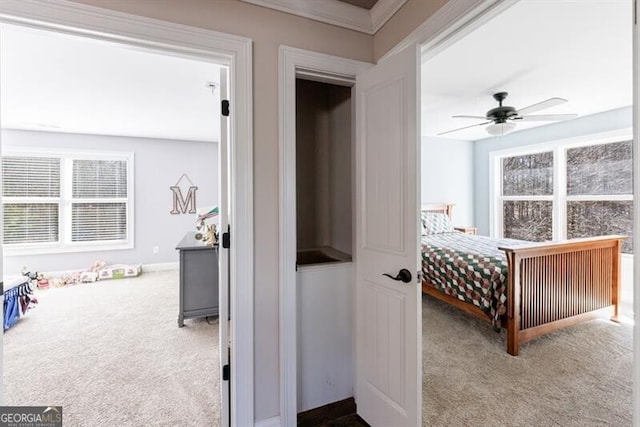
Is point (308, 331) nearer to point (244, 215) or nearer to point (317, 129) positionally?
point (244, 215)

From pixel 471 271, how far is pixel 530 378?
96 centimetres

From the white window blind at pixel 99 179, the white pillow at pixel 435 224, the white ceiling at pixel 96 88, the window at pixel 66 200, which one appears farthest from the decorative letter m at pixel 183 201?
the white pillow at pixel 435 224

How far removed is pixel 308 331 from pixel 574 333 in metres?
2.80

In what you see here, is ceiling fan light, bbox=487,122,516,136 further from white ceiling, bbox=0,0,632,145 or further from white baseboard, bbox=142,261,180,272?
white baseboard, bbox=142,261,180,272

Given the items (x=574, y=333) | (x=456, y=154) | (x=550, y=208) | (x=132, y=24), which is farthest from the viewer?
(x=456, y=154)

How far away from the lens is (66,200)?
4.89 metres

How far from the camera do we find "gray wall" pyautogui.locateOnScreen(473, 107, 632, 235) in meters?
3.90

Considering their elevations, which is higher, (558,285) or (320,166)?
(320,166)

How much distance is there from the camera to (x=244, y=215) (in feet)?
5.00

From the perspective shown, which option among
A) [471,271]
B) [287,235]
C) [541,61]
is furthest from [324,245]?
[541,61]

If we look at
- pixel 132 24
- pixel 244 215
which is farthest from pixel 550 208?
pixel 132 24

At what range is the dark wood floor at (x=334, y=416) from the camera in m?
1.71

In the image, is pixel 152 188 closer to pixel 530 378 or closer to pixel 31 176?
pixel 31 176

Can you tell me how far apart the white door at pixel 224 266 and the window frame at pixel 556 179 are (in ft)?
16.2
